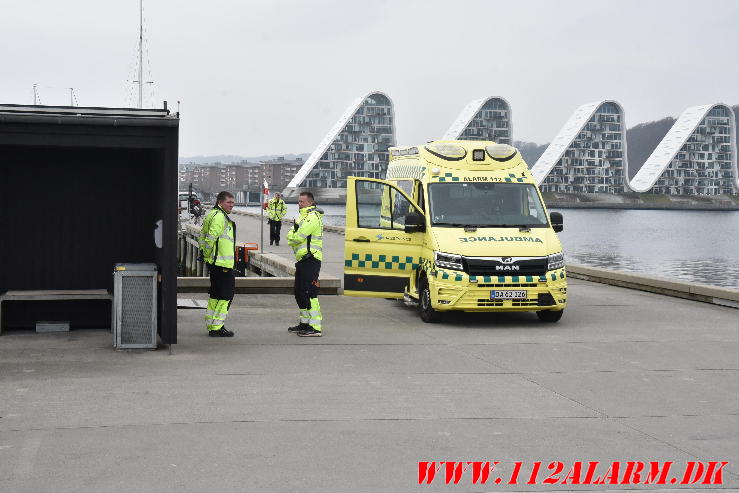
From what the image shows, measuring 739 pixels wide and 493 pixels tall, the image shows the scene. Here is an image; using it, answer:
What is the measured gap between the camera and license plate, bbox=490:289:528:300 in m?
14.0

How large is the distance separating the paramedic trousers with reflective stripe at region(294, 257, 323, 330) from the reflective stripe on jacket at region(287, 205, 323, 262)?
98 mm

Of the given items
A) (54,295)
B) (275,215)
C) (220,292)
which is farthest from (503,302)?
(275,215)

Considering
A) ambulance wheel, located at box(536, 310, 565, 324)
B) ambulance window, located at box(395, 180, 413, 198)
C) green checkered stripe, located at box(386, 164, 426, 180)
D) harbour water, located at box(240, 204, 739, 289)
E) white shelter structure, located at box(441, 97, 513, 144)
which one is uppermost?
white shelter structure, located at box(441, 97, 513, 144)

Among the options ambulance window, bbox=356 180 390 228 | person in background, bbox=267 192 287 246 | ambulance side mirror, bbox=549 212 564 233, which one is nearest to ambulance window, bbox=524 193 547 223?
ambulance side mirror, bbox=549 212 564 233

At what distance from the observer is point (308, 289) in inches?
502

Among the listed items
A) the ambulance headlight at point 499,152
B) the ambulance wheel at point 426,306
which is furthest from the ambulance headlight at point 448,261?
the ambulance headlight at point 499,152

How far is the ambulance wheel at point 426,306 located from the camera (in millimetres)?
14461

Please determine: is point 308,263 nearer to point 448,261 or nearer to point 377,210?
point 448,261

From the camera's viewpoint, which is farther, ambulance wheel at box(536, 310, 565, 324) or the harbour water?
the harbour water

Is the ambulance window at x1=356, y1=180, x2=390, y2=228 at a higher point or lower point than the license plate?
higher

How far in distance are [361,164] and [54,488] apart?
626 ft

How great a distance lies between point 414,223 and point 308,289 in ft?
8.26

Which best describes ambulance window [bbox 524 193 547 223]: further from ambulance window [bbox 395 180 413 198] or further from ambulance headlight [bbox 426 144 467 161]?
ambulance window [bbox 395 180 413 198]

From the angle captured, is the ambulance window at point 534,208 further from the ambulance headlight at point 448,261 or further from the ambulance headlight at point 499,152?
A: the ambulance headlight at point 448,261
